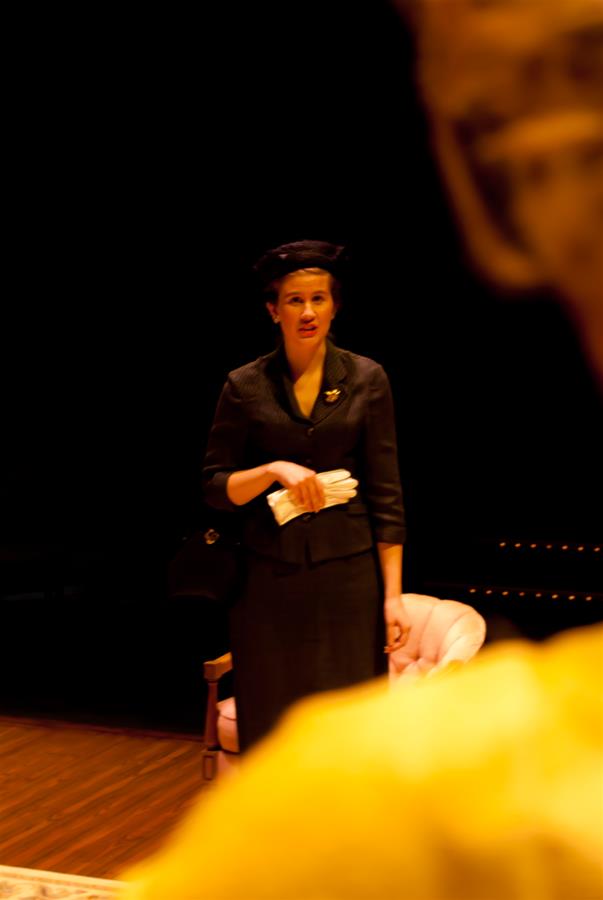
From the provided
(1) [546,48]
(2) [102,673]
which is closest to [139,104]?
(2) [102,673]

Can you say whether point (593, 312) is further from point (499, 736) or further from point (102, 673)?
point (102, 673)

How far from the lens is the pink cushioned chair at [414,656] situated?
4.47 meters

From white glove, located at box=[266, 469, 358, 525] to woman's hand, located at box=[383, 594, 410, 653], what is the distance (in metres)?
0.32

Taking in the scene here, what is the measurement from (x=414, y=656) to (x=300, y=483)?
1.59 meters

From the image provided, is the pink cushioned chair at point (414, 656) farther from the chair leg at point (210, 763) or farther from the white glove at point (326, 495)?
the white glove at point (326, 495)

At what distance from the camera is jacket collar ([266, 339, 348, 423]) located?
3492mm

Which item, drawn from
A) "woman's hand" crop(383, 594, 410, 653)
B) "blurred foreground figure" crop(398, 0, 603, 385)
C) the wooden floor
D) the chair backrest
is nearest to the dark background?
the wooden floor

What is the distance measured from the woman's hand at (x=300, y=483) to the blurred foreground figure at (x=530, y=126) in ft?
9.47

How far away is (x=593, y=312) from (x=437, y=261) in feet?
17.2

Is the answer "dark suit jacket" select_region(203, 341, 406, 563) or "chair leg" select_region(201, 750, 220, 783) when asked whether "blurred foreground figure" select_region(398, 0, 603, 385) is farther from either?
"chair leg" select_region(201, 750, 220, 783)

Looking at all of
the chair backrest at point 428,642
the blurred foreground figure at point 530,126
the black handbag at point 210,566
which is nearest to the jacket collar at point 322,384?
the black handbag at point 210,566

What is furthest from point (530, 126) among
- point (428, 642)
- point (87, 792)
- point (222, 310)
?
point (222, 310)

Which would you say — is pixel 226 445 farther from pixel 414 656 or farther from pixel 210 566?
pixel 414 656

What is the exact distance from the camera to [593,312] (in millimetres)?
413
